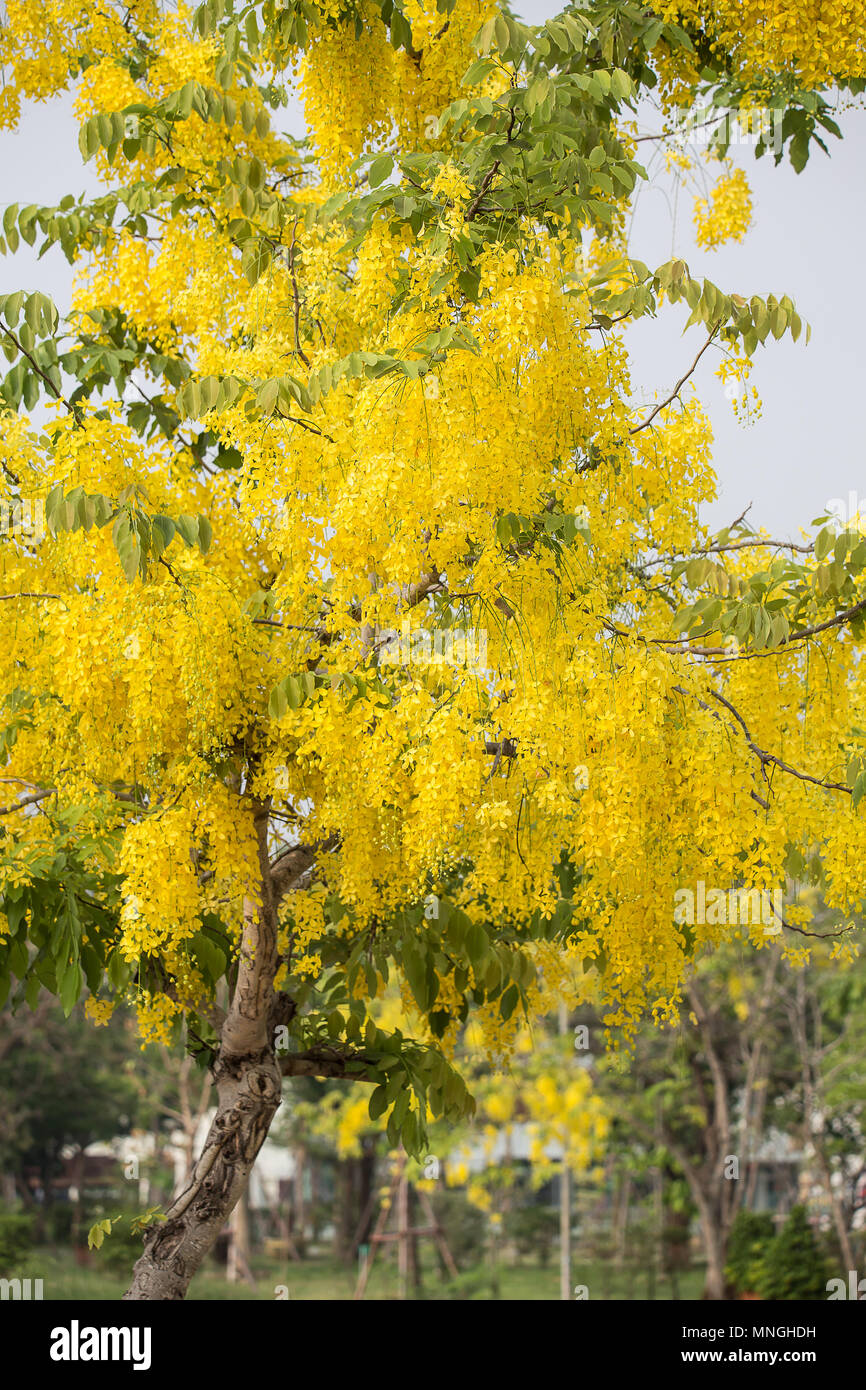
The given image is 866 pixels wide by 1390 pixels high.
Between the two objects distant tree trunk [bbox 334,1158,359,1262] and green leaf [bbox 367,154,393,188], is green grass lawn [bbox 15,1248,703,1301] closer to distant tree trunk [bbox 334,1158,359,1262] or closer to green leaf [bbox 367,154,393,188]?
distant tree trunk [bbox 334,1158,359,1262]

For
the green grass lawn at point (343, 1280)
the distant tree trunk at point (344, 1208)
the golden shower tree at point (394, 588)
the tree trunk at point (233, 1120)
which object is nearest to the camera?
the golden shower tree at point (394, 588)

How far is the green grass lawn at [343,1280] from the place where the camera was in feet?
37.8

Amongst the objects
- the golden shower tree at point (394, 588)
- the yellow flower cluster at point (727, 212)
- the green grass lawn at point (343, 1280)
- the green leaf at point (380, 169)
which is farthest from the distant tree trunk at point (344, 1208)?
the green leaf at point (380, 169)

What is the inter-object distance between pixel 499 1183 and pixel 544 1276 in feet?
3.88

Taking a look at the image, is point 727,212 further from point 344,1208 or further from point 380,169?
point 344,1208

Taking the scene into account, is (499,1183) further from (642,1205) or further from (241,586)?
(241,586)

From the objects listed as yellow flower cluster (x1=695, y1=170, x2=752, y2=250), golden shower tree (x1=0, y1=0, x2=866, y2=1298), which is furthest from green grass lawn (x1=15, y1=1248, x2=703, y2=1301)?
yellow flower cluster (x1=695, y1=170, x2=752, y2=250)

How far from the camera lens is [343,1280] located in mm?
13391

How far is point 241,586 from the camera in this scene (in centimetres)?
337

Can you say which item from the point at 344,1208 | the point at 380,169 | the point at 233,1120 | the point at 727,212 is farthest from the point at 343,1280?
the point at 380,169

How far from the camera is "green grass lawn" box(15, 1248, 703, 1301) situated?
1152 cm

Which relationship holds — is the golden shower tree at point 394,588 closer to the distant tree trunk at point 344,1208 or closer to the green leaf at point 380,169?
the green leaf at point 380,169

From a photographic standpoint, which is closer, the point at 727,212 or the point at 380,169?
the point at 380,169
